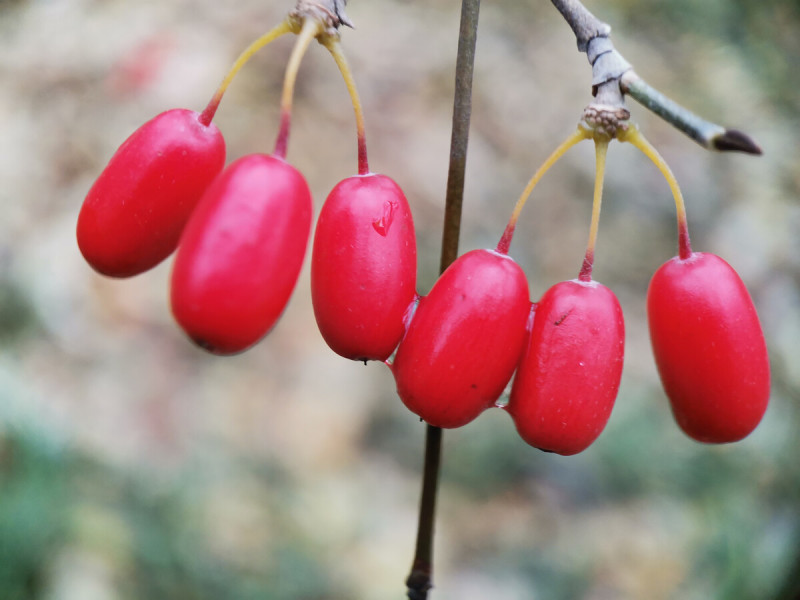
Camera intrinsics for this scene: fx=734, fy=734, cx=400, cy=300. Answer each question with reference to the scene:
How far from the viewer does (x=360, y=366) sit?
239 cm

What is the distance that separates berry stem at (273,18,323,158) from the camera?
602mm

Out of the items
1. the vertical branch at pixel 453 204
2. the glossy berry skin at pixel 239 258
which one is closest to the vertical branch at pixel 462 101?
the vertical branch at pixel 453 204

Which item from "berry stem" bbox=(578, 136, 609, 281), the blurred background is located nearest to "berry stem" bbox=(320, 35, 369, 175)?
"berry stem" bbox=(578, 136, 609, 281)

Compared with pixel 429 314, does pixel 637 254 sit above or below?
above

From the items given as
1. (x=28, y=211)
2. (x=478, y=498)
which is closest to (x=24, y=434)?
(x=28, y=211)

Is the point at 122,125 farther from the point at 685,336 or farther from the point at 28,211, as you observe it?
the point at 685,336

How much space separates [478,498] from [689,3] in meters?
2.69

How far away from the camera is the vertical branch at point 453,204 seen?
0.74 metres

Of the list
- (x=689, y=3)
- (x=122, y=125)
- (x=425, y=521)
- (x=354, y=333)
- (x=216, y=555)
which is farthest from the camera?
(x=689, y=3)

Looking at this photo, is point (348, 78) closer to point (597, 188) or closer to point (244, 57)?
point (244, 57)

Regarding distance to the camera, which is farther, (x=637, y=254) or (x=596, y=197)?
(x=637, y=254)

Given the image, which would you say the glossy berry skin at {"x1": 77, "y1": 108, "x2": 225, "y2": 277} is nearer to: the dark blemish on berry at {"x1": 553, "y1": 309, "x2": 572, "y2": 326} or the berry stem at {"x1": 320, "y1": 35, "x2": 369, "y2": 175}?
the berry stem at {"x1": 320, "y1": 35, "x2": 369, "y2": 175}

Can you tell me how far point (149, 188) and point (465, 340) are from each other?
32 centimetres

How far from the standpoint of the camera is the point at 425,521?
857 mm
